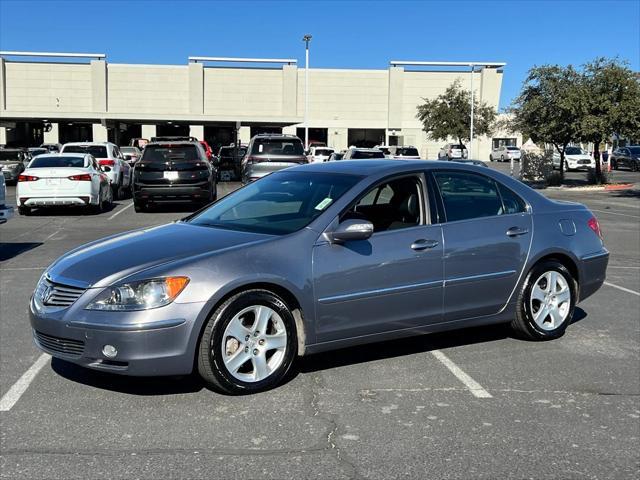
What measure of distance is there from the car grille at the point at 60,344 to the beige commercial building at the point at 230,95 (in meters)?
56.4

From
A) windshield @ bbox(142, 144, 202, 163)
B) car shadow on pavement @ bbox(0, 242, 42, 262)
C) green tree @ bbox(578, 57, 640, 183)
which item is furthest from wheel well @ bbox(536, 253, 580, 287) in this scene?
green tree @ bbox(578, 57, 640, 183)

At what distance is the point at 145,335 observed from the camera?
437cm

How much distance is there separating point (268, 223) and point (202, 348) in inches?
47.0

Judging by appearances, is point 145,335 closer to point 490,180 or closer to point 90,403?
point 90,403

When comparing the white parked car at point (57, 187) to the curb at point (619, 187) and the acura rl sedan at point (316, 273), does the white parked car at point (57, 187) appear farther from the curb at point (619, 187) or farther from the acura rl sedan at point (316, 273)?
the curb at point (619, 187)

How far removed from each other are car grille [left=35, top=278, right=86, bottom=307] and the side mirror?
1.72 metres

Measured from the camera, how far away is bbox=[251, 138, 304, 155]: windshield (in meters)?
20.2

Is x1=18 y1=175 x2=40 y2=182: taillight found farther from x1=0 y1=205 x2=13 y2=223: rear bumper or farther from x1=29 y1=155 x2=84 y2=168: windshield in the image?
x1=0 y1=205 x2=13 y2=223: rear bumper

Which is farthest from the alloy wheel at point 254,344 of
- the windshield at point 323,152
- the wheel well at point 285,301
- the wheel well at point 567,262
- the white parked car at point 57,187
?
the windshield at point 323,152

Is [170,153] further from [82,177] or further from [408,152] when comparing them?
[408,152]

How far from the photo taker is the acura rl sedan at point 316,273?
4469 millimetres

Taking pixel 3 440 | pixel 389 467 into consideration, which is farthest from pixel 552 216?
pixel 3 440

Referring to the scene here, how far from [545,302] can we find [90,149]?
19.0 m

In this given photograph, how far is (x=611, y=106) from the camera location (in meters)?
28.2
